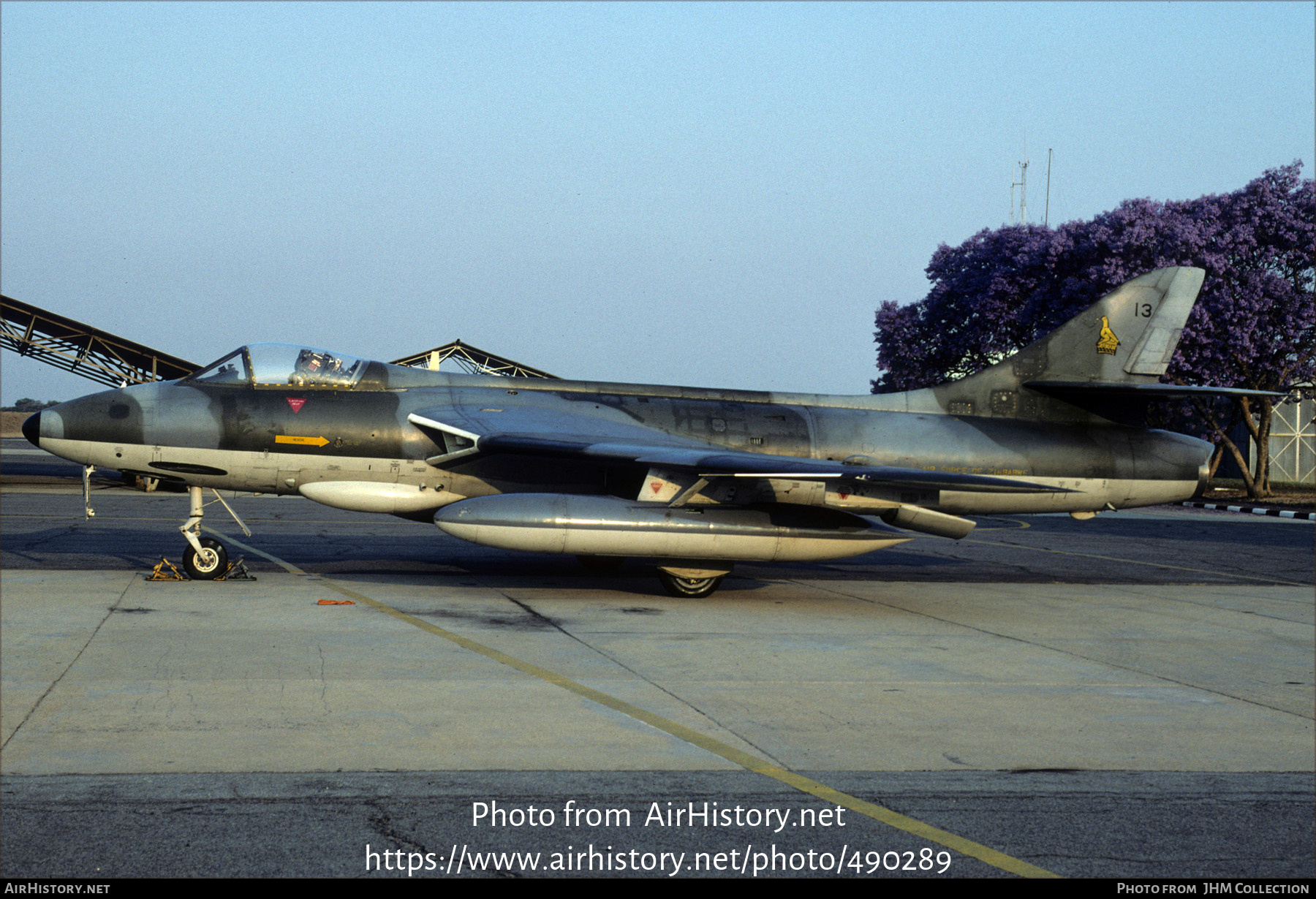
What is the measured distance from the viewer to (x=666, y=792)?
5.74 m

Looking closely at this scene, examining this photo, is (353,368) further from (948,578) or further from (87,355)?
(87,355)

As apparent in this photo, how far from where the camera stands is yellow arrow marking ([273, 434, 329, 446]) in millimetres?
13750

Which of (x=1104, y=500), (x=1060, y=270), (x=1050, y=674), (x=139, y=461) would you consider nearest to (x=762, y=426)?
(x=1104, y=500)

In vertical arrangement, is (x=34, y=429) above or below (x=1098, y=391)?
below

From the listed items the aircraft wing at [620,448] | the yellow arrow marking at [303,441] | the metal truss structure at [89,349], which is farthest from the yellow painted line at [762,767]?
the metal truss structure at [89,349]

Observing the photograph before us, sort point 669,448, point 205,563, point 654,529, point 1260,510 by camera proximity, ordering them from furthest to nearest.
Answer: point 1260,510, point 669,448, point 205,563, point 654,529

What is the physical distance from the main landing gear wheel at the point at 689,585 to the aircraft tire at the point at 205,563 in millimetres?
5455

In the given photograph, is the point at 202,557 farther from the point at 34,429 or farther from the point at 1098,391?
the point at 1098,391

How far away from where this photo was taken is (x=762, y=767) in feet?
20.5

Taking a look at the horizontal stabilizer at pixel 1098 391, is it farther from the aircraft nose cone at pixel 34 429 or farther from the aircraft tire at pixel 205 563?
the aircraft nose cone at pixel 34 429

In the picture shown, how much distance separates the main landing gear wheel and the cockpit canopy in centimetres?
495

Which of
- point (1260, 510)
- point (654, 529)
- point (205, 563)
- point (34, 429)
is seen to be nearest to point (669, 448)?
→ point (654, 529)

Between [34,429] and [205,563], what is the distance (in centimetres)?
269

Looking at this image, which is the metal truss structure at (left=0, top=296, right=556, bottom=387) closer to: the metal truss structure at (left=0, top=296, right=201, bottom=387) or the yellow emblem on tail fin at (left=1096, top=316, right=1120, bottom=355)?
the metal truss structure at (left=0, top=296, right=201, bottom=387)
